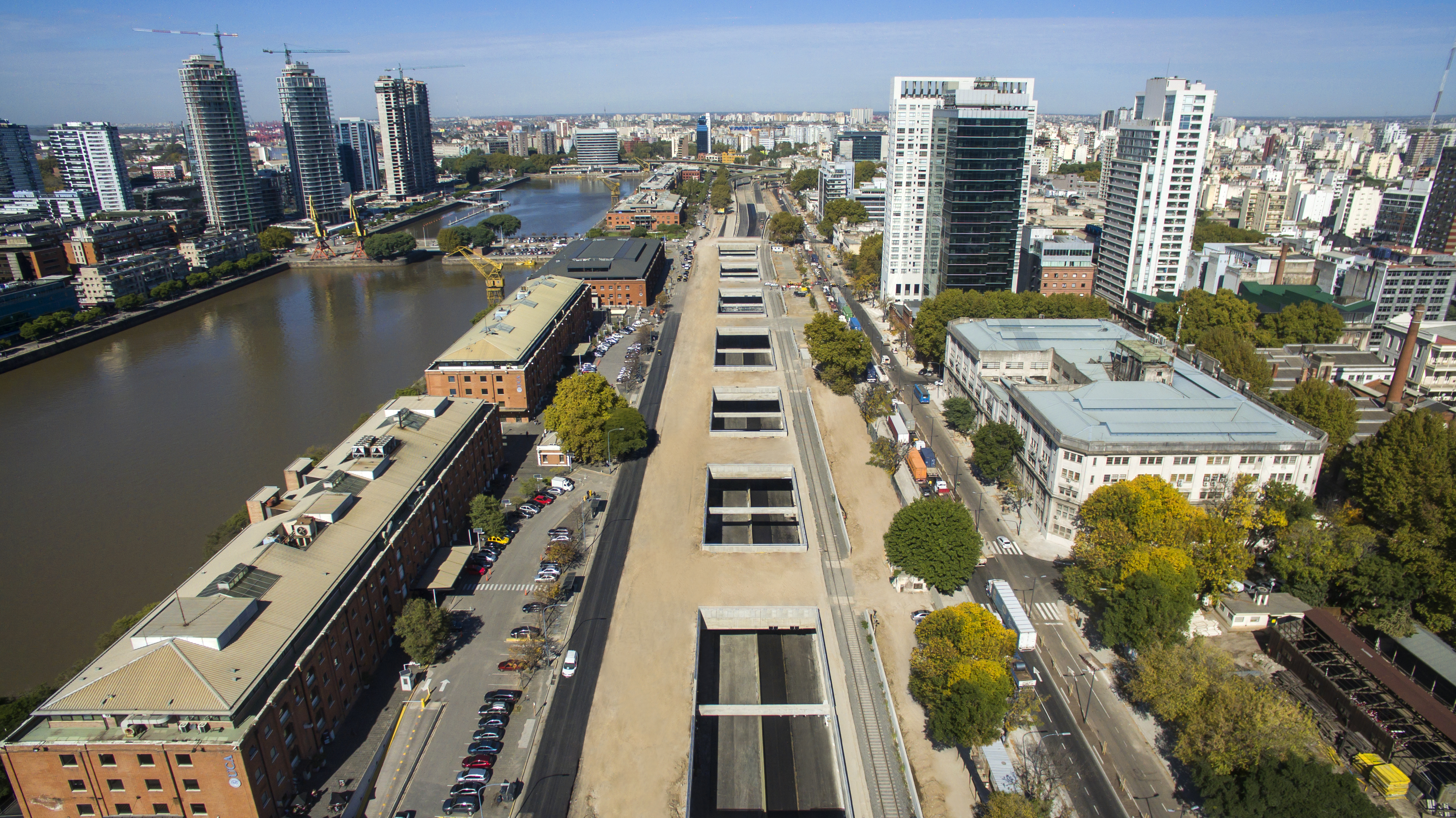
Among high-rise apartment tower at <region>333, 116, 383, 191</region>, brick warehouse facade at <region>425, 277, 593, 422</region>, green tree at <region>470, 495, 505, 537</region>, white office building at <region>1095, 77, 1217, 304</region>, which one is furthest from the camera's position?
high-rise apartment tower at <region>333, 116, 383, 191</region>

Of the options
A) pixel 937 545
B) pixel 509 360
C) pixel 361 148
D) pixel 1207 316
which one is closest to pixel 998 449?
pixel 937 545

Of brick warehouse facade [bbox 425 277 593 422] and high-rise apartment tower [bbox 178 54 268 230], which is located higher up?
high-rise apartment tower [bbox 178 54 268 230]

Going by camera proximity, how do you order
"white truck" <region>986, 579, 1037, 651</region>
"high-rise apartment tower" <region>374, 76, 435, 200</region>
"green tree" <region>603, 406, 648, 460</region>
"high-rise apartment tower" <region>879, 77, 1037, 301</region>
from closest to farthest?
1. "white truck" <region>986, 579, 1037, 651</region>
2. "green tree" <region>603, 406, 648, 460</region>
3. "high-rise apartment tower" <region>879, 77, 1037, 301</region>
4. "high-rise apartment tower" <region>374, 76, 435, 200</region>

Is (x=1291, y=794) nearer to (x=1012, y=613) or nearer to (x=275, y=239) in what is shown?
(x=1012, y=613)

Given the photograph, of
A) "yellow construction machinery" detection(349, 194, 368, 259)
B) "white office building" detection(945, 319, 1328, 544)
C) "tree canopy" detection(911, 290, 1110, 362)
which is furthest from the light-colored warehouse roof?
"yellow construction machinery" detection(349, 194, 368, 259)

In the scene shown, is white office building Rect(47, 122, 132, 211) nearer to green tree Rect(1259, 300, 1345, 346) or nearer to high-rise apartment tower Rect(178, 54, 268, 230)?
high-rise apartment tower Rect(178, 54, 268, 230)

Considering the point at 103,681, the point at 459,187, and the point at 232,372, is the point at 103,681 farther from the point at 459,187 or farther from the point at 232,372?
the point at 459,187

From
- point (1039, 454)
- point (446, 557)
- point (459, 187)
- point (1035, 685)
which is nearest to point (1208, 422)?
point (1039, 454)
